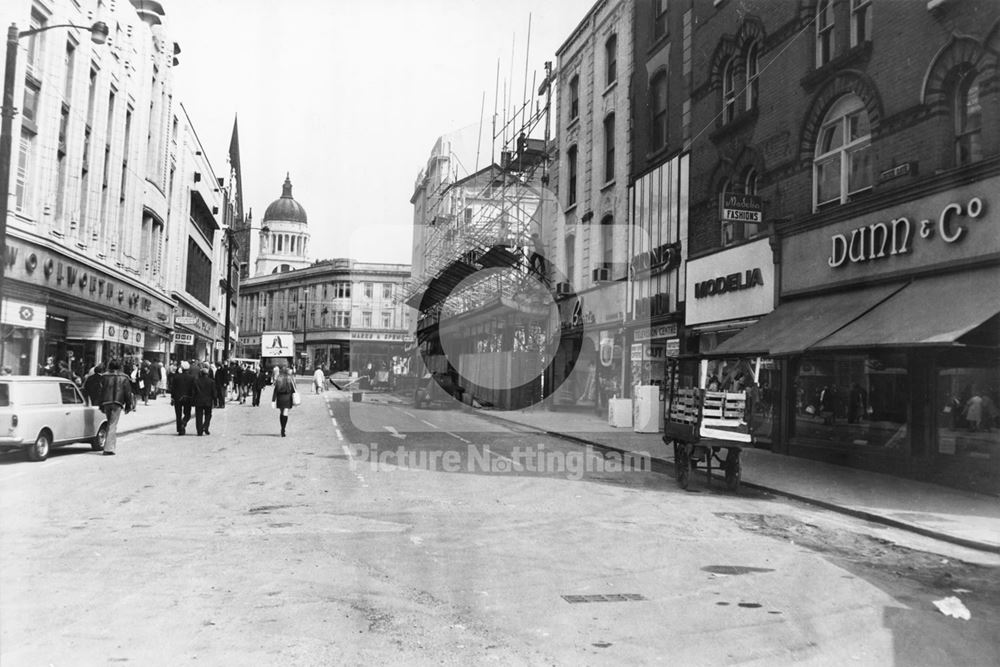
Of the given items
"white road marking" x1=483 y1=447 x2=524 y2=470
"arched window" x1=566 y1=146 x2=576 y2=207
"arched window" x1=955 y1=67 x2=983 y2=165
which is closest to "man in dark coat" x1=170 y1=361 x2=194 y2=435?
"white road marking" x1=483 y1=447 x2=524 y2=470

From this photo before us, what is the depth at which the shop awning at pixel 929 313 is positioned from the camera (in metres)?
11.1

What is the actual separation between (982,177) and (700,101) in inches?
439

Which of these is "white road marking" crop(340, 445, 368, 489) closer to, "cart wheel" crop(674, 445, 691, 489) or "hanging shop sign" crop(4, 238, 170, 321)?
"cart wheel" crop(674, 445, 691, 489)

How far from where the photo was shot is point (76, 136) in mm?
25672

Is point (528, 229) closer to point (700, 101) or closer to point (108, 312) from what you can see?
point (700, 101)

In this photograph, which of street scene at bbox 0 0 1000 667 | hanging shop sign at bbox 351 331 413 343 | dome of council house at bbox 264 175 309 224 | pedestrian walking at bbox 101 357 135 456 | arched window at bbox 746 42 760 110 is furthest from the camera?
dome of council house at bbox 264 175 309 224

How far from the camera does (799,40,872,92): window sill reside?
50.2ft

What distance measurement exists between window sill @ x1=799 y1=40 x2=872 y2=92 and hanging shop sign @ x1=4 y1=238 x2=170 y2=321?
1983 centimetres

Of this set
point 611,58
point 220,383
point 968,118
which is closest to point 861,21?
point 968,118

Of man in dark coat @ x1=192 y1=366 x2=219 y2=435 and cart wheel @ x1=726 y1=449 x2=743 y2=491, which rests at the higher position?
man in dark coat @ x1=192 y1=366 x2=219 y2=435

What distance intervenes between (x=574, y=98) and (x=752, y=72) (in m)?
14.1

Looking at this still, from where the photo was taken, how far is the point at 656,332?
2422 cm

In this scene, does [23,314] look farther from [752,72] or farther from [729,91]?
[752,72]

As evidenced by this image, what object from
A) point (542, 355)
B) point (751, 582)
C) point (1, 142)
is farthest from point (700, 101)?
point (751, 582)
